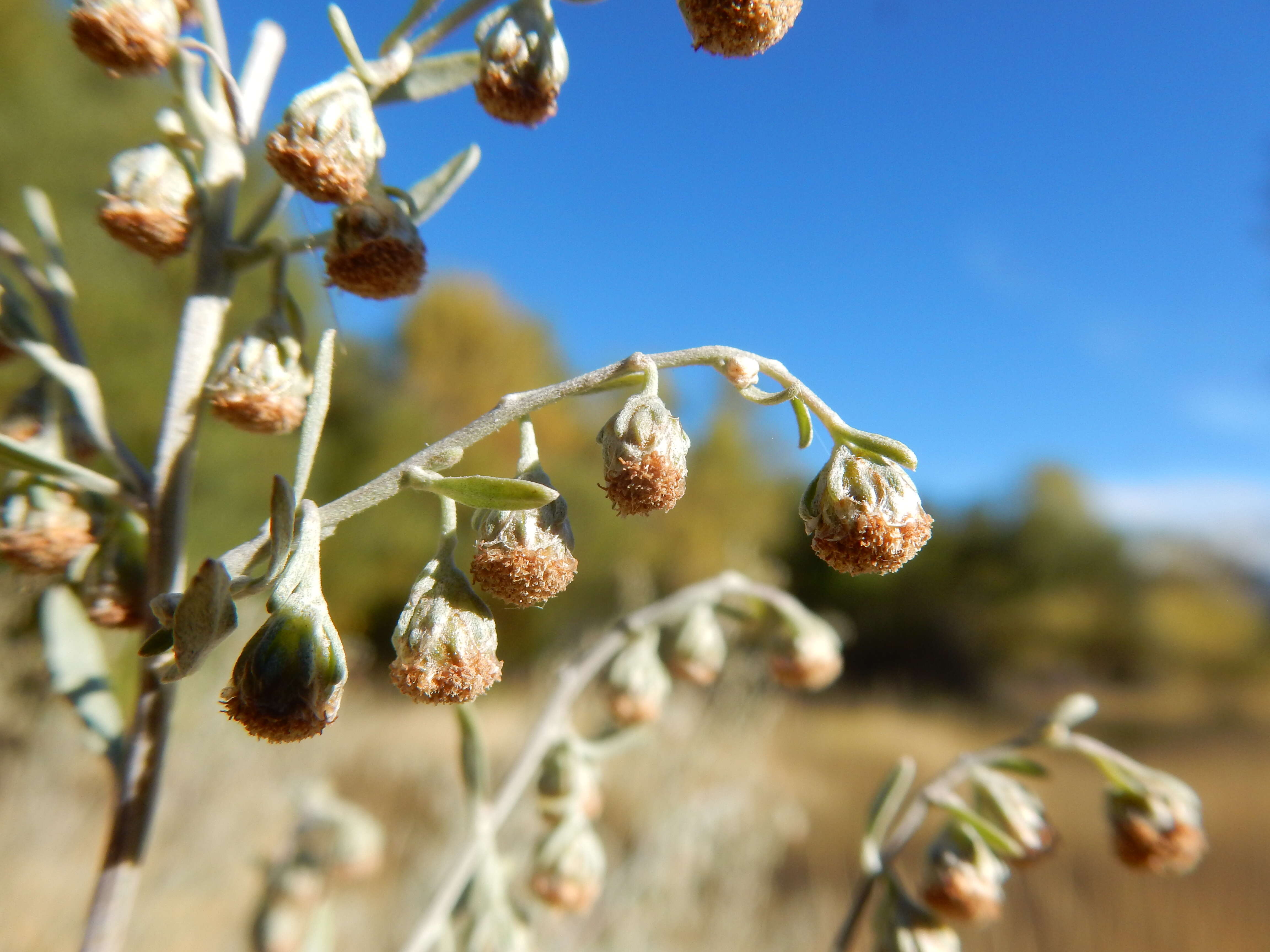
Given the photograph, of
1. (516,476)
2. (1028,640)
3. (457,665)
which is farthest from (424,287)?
(1028,640)

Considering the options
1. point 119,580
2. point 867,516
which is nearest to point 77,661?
point 119,580

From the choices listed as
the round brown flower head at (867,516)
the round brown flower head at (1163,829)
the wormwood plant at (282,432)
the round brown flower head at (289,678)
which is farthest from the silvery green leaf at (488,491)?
the round brown flower head at (1163,829)

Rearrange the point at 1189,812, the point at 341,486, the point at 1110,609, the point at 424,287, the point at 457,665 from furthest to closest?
the point at 1110,609
the point at 341,486
the point at 1189,812
the point at 424,287
the point at 457,665

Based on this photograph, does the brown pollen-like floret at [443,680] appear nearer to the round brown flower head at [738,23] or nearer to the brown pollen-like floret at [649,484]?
the brown pollen-like floret at [649,484]

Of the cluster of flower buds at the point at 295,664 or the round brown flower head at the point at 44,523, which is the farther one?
the round brown flower head at the point at 44,523

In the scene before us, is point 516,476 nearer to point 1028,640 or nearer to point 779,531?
point 779,531

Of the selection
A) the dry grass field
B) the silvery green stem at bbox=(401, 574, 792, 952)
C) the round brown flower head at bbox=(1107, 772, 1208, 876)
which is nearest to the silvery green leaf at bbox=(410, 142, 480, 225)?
the silvery green stem at bbox=(401, 574, 792, 952)

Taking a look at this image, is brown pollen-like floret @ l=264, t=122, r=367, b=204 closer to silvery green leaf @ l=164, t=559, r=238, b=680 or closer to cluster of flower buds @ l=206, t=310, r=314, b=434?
cluster of flower buds @ l=206, t=310, r=314, b=434
